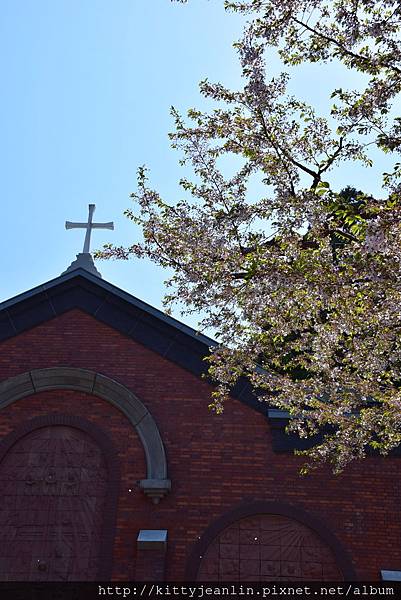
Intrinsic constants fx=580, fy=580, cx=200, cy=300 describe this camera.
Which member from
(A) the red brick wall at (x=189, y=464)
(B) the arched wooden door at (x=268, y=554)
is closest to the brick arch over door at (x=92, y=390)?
(A) the red brick wall at (x=189, y=464)

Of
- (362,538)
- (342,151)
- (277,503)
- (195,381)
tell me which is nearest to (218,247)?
(342,151)

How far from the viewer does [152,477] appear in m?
11.1

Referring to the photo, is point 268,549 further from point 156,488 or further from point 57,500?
point 57,500

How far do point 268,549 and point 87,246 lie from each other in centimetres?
875

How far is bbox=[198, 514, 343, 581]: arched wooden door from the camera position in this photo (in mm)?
10398

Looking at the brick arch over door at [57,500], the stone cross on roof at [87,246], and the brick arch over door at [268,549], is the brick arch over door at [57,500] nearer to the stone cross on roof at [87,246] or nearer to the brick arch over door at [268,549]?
the brick arch over door at [268,549]

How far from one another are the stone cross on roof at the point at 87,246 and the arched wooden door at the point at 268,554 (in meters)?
7.01

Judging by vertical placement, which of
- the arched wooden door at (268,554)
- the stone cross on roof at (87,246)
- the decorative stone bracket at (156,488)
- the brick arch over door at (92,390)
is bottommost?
the arched wooden door at (268,554)

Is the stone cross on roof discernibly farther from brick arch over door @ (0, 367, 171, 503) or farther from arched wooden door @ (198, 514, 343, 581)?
arched wooden door @ (198, 514, 343, 581)

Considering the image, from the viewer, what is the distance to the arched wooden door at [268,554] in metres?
10.4

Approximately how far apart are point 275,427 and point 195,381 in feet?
6.30

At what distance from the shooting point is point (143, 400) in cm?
1200

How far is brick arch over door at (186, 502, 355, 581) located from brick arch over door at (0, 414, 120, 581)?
6.02 feet

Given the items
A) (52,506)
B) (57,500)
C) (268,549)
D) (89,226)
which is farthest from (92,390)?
(89,226)
